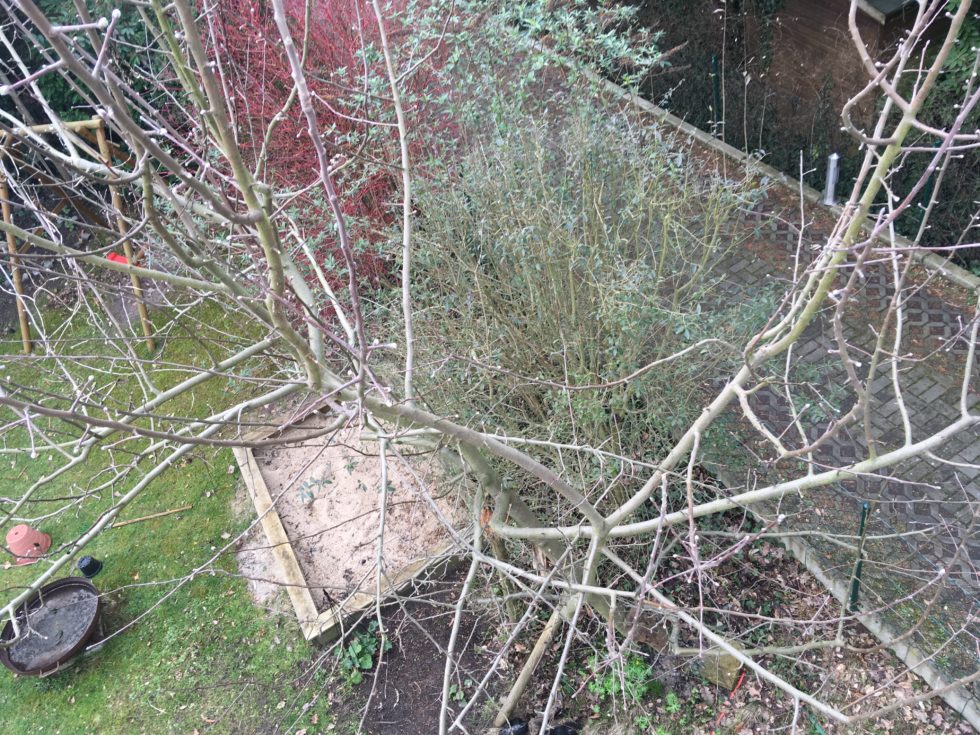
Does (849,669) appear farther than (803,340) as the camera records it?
No

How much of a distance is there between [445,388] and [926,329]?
13.9ft

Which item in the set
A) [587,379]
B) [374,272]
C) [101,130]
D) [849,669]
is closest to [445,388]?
[587,379]

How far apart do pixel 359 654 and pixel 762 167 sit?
5765 mm

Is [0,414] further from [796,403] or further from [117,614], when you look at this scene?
[796,403]

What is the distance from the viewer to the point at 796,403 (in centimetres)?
475

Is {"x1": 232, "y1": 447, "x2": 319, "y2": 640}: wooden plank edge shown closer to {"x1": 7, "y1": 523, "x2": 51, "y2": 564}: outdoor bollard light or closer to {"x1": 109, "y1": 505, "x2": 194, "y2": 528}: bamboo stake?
{"x1": 109, "y1": 505, "x2": 194, "y2": 528}: bamboo stake

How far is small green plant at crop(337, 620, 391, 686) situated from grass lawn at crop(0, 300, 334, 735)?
203 mm

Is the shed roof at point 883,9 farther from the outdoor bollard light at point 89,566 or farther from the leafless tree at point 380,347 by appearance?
the outdoor bollard light at point 89,566

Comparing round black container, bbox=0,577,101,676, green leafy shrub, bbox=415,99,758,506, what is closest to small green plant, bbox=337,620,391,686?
green leafy shrub, bbox=415,99,758,506

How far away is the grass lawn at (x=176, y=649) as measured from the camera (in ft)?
15.7

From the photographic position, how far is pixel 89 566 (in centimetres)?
560

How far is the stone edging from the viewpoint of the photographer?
→ 5.30 metres

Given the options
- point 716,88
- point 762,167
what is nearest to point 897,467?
point 762,167

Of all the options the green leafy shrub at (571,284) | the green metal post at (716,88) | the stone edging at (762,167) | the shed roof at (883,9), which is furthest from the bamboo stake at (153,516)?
the shed roof at (883,9)
